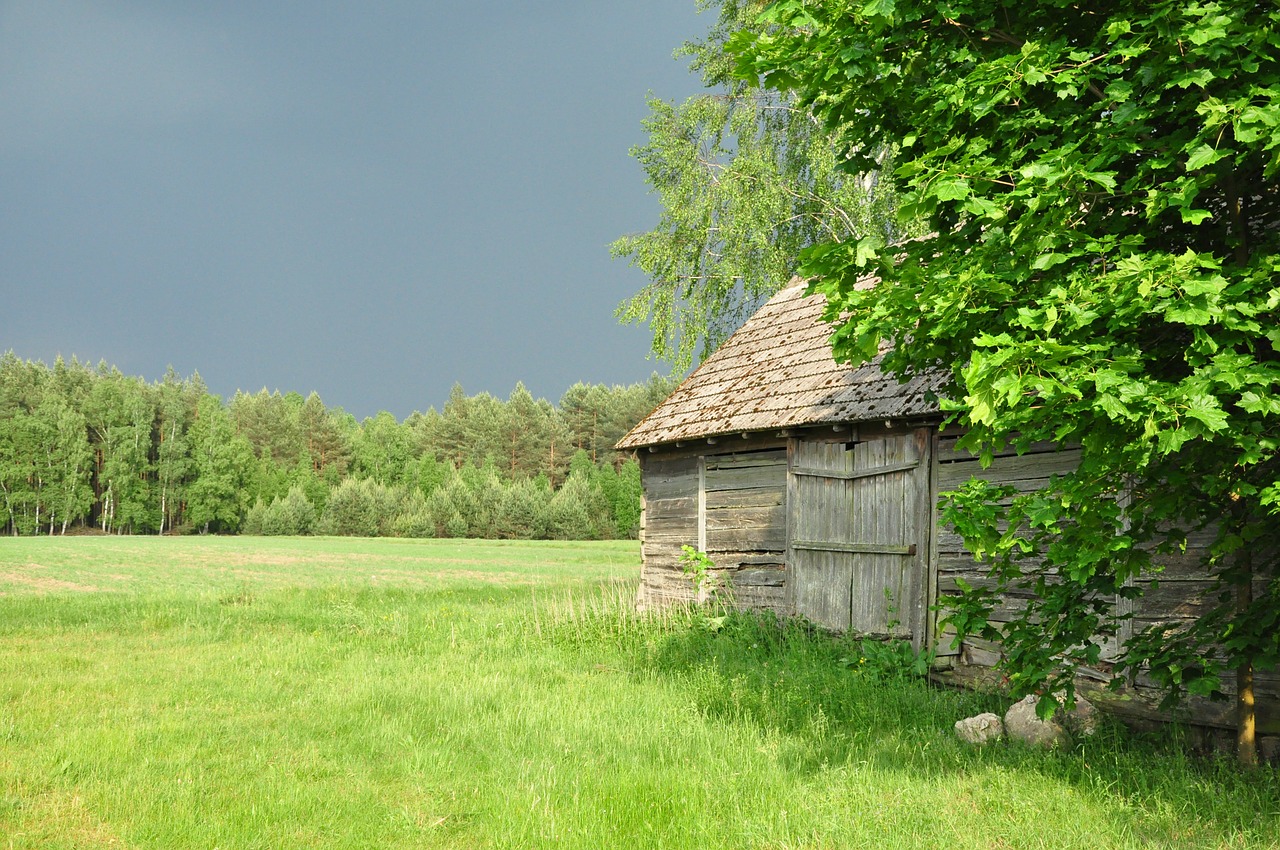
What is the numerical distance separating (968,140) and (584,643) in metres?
9.03

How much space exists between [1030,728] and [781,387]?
6.91 metres

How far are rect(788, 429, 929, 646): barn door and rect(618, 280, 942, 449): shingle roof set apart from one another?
52cm

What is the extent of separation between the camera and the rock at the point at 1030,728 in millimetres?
7137

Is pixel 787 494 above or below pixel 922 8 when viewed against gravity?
below

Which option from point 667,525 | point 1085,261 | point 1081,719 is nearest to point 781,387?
point 667,525

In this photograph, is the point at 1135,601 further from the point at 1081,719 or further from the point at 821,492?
the point at 821,492

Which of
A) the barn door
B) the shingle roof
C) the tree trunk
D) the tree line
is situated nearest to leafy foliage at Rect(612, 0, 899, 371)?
the shingle roof

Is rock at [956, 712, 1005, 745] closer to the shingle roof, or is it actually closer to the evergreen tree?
the shingle roof

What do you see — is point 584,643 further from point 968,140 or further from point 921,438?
point 968,140

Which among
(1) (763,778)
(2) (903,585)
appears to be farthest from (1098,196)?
(2) (903,585)

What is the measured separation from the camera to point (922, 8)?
578 centimetres

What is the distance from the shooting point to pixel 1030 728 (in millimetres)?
7262

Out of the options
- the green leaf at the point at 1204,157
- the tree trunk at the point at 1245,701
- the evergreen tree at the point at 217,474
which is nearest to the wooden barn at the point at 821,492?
the tree trunk at the point at 1245,701

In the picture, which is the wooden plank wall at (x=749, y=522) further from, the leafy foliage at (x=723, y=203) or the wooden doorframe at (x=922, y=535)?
the leafy foliage at (x=723, y=203)
